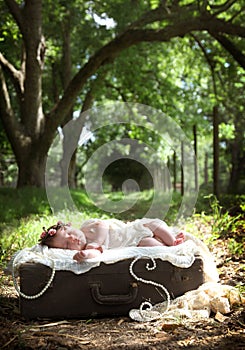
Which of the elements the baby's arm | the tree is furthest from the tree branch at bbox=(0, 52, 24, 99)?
the baby's arm

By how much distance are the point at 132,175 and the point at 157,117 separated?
68.0 inches

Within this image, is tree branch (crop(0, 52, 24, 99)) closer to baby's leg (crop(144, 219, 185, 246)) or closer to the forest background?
the forest background

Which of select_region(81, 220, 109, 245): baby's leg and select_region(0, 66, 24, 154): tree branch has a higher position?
select_region(0, 66, 24, 154): tree branch

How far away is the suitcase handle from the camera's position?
3439mm

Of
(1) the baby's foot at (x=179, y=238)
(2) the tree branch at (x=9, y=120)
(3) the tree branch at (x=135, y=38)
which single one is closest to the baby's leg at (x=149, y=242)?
(1) the baby's foot at (x=179, y=238)

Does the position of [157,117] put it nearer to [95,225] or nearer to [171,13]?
[171,13]

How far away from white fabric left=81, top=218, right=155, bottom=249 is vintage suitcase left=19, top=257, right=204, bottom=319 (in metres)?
0.53

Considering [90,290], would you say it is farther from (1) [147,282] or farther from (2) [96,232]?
(2) [96,232]

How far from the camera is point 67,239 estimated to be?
152 inches

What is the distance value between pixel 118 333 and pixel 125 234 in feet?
4.08

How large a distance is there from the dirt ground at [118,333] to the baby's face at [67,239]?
1.89 feet

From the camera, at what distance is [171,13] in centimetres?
1080

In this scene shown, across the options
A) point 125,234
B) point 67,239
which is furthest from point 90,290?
point 125,234

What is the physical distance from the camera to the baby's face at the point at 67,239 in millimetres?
3848
